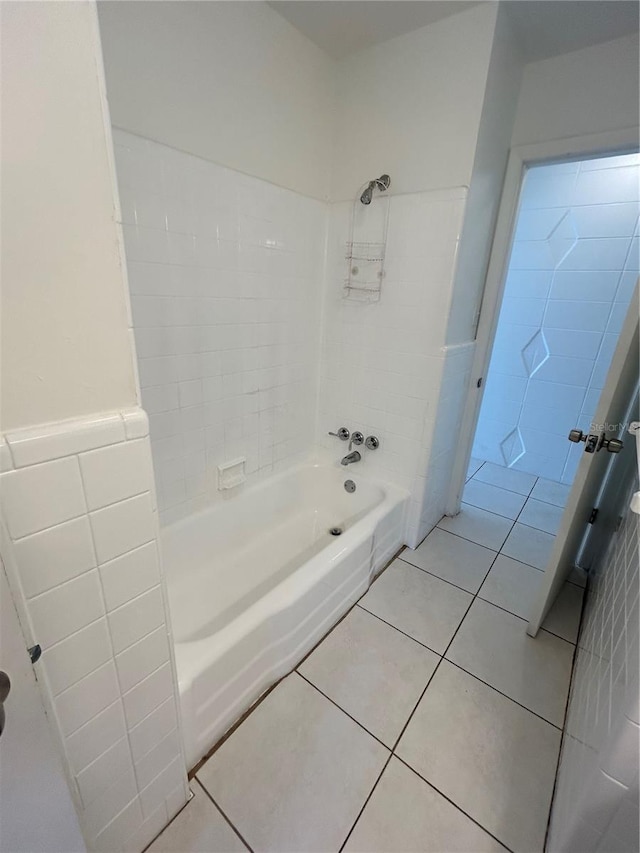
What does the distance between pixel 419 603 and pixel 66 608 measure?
1.53 metres

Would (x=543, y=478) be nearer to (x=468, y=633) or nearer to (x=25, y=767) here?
(x=468, y=633)

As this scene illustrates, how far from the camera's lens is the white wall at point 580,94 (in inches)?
59.4

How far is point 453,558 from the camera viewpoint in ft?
6.79

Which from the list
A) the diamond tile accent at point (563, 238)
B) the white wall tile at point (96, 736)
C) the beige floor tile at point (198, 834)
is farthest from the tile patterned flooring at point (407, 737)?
the diamond tile accent at point (563, 238)

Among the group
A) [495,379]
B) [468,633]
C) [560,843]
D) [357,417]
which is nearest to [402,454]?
[357,417]

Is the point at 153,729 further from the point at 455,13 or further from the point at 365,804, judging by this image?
the point at 455,13

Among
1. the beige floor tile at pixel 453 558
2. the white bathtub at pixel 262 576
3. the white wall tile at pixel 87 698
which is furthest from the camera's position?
the beige floor tile at pixel 453 558

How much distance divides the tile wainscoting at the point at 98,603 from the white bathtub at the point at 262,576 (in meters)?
0.19

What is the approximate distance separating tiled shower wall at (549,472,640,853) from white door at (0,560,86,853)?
0.91 meters

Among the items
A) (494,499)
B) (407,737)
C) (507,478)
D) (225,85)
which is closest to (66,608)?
(407,737)

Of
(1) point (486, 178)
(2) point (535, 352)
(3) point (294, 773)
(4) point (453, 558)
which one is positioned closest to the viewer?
(3) point (294, 773)

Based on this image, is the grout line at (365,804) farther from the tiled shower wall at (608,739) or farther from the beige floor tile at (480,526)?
the beige floor tile at (480,526)

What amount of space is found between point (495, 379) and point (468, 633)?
2.19 m

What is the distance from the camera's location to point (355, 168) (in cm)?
182
